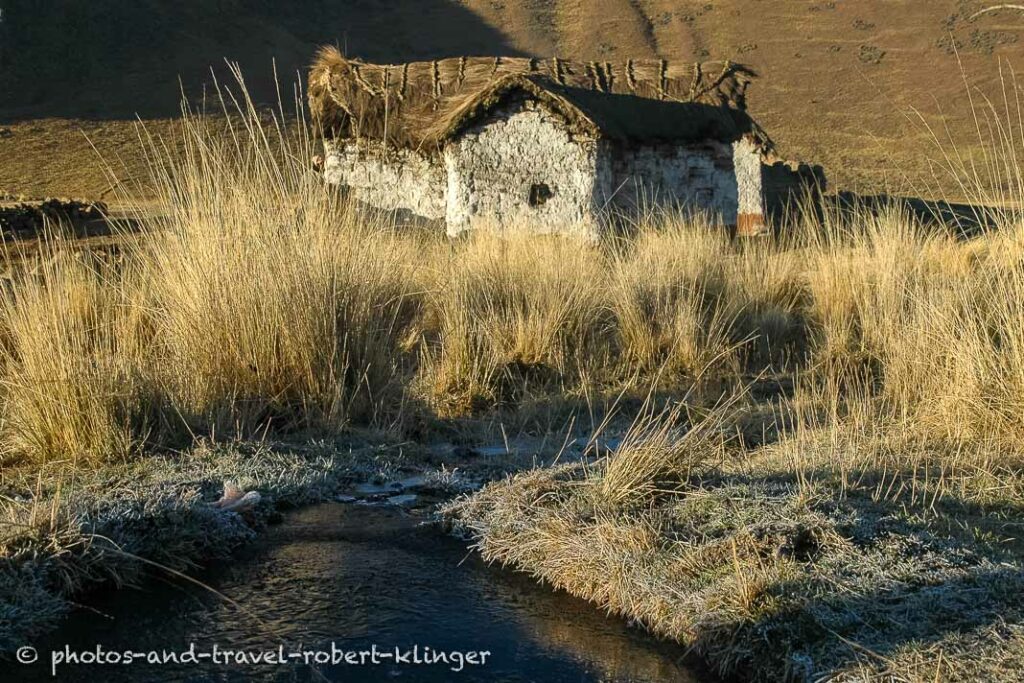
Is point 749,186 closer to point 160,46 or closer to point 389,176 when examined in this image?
point 389,176

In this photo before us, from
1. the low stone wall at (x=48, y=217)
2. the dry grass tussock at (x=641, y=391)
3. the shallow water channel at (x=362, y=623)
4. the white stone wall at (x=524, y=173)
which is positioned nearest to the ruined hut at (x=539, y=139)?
the white stone wall at (x=524, y=173)

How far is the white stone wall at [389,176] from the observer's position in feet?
46.8

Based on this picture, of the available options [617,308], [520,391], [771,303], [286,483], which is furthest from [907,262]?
[286,483]

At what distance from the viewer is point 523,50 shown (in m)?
45.1

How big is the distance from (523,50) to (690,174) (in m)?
31.2

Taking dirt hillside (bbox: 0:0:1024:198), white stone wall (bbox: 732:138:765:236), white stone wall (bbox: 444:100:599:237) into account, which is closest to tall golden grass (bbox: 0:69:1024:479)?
white stone wall (bbox: 444:100:599:237)

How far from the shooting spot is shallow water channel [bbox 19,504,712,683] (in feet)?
10.2

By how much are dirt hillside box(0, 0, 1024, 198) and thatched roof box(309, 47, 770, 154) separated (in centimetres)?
1213

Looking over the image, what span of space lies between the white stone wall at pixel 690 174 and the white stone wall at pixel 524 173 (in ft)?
5.64

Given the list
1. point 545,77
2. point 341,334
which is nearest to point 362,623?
point 341,334

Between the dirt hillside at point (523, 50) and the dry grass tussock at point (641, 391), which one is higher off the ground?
the dirt hillside at point (523, 50)

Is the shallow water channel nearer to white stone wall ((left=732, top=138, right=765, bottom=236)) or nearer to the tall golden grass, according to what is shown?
the tall golden grass

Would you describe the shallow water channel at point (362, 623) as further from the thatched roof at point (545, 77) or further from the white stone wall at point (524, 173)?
the thatched roof at point (545, 77)

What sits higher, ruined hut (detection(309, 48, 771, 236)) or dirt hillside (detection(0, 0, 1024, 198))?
dirt hillside (detection(0, 0, 1024, 198))
